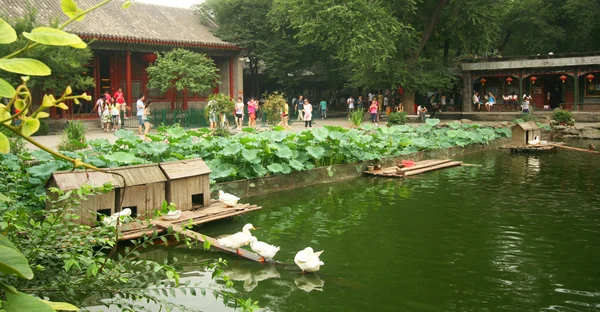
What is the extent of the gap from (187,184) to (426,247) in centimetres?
340

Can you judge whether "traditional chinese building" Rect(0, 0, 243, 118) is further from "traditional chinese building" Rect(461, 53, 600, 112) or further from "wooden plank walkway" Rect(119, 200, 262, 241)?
"wooden plank walkway" Rect(119, 200, 262, 241)

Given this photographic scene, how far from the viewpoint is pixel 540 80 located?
3312 centimetres

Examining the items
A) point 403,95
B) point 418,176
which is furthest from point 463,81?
point 418,176

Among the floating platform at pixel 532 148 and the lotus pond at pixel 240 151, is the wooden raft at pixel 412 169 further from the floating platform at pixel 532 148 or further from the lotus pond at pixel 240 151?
the floating platform at pixel 532 148

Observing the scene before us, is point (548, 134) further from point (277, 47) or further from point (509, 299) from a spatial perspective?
point (509, 299)

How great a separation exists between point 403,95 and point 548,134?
808 cm

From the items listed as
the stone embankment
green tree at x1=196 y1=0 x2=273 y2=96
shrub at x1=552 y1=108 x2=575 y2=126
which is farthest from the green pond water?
green tree at x1=196 y1=0 x2=273 y2=96

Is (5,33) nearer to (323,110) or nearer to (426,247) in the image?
(426,247)

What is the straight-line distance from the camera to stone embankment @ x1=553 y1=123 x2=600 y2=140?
22.7 meters

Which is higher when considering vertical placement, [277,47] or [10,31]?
[277,47]

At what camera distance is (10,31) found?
4.09 ft

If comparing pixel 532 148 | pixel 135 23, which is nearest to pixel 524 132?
pixel 532 148

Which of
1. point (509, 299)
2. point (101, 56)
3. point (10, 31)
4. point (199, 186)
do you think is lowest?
point (509, 299)

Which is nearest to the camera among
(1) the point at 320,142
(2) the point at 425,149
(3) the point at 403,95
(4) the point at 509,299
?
(4) the point at 509,299
